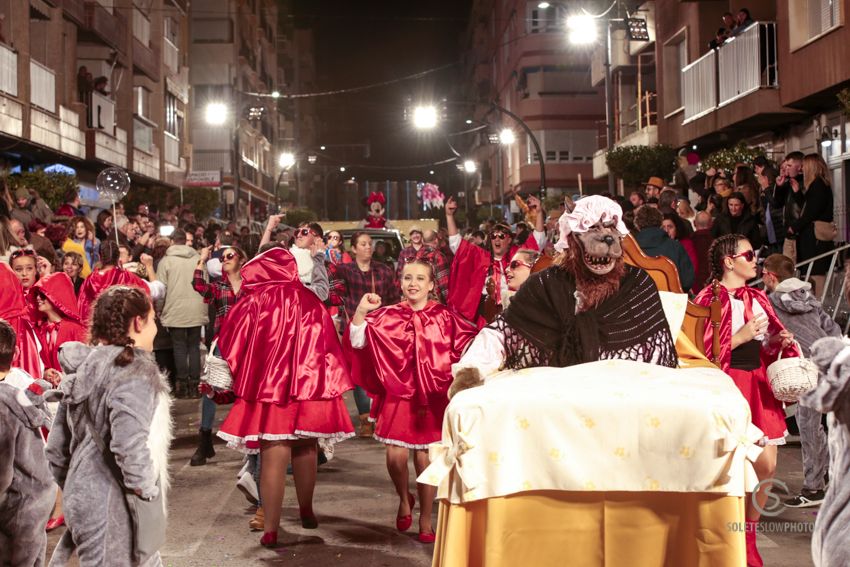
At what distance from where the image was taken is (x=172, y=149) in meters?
41.3

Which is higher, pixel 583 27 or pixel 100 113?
pixel 583 27

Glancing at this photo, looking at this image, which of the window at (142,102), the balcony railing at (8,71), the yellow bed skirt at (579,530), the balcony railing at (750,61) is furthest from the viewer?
the window at (142,102)

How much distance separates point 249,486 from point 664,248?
15.0 ft

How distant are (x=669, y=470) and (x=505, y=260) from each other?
22.7 ft

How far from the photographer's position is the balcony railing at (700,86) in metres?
24.5

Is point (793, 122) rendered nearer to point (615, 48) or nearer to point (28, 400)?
point (615, 48)

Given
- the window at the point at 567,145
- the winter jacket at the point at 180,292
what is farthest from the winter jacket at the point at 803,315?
the window at the point at 567,145

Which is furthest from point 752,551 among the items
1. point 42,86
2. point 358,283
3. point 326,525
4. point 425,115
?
point 425,115

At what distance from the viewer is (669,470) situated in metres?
4.61

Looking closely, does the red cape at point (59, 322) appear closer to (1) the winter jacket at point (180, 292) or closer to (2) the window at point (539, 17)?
(1) the winter jacket at point (180, 292)

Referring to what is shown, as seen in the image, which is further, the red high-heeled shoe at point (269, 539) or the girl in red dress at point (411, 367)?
the girl in red dress at point (411, 367)

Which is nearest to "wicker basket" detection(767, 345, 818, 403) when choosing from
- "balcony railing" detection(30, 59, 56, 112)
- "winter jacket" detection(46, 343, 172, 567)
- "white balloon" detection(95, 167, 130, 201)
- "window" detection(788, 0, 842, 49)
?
"winter jacket" detection(46, 343, 172, 567)

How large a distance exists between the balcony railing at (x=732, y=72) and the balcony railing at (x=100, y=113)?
580 inches

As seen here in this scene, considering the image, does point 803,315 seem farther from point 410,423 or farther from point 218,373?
point 218,373
